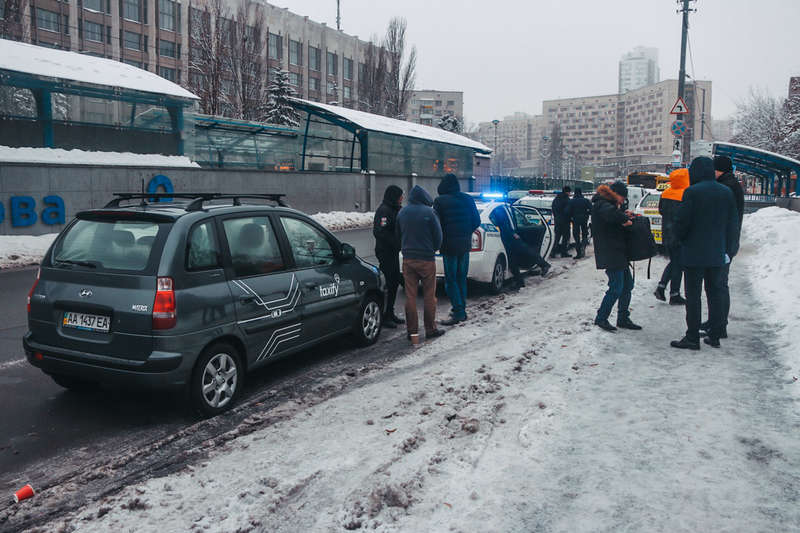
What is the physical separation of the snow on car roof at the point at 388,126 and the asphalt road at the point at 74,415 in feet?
72.2

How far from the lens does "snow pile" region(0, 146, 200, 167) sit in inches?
677

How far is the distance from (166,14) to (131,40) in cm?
400

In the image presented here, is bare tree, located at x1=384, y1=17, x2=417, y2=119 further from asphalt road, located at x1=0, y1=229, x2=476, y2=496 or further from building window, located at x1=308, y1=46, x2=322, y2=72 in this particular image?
asphalt road, located at x1=0, y1=229, x2=476, y2=496

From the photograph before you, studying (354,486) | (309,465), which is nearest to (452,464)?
(354,486)

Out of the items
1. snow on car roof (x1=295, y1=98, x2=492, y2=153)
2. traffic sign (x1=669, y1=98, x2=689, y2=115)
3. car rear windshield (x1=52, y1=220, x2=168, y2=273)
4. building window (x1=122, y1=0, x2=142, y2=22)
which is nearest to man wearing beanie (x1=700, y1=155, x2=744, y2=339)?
car rear windshield (x1=52, y1=220, x2=168, y2=273)

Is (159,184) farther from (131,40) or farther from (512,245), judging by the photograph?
(131,40)

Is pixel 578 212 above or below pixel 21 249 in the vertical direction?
above

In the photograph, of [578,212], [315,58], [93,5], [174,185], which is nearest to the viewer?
[578,212]

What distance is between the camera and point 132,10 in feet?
158

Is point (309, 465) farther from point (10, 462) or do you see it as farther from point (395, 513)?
point (10, 462)

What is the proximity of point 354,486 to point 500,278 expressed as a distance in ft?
24.9

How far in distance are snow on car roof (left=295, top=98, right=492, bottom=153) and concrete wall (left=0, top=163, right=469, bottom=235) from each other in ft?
7.74

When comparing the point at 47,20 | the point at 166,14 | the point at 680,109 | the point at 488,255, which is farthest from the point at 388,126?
the point at 166,14

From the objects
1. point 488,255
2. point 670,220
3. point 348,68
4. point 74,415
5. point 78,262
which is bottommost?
point 74,415
